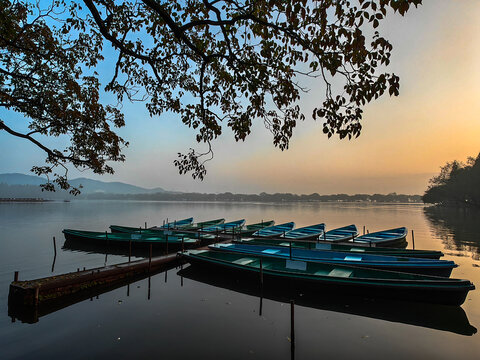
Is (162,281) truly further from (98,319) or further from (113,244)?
(113,244)

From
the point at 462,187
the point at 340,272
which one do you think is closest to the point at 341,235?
the point at 340,272

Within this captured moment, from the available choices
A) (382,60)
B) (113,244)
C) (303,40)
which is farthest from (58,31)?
(113,244)

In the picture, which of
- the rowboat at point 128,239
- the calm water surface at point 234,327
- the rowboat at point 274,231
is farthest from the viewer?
the rowboat at point 274,231

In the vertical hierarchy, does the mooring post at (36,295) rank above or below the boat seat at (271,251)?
below

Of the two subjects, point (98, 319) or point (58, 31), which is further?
point (58, 31)

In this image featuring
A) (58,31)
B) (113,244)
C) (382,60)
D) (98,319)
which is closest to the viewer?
(382,60)

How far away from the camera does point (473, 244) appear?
27.6 m

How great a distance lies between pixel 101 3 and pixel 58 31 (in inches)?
218

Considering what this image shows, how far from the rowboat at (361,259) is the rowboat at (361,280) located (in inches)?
43.1

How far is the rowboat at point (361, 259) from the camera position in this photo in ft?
41.0

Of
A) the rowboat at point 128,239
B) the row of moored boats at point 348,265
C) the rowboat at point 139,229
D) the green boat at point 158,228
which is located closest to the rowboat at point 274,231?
the row of moored boats at point 348,265

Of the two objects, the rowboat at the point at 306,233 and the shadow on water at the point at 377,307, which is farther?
the rowboat at the point at 306,233

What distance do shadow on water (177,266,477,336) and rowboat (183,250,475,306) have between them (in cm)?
51

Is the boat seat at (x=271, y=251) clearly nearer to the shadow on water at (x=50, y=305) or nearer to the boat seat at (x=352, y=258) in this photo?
the boat seat at (x=352, y=258)
